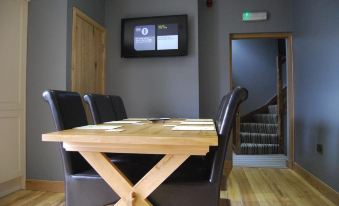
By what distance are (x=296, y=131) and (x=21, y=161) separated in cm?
351

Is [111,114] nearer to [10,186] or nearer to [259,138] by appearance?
[10,186]

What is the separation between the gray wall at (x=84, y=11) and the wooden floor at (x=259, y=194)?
1.18 m

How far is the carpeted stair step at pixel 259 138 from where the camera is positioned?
15.8 ft

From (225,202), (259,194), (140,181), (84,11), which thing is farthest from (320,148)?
(84,11)

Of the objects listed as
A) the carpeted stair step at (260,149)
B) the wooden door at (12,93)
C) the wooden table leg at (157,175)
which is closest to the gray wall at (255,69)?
the carpeted stair step at (260,149)

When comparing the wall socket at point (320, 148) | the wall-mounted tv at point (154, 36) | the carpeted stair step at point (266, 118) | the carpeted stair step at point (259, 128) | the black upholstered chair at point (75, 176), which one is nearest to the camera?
the black upholstered chair at point (75, 176)

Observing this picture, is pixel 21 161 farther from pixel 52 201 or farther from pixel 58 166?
pixel 52 201

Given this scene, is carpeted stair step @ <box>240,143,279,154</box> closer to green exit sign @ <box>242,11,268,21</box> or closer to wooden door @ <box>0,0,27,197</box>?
green exit sign @ <box>242,11,268,21</box>

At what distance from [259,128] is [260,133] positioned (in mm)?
127

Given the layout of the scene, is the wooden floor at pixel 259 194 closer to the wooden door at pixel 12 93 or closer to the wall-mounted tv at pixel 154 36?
the wooden door at pixel 12 93

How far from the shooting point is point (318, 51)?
2.74m

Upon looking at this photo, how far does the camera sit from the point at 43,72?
9.06 ft

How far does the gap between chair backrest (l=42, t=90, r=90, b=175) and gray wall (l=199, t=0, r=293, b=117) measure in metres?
2.27

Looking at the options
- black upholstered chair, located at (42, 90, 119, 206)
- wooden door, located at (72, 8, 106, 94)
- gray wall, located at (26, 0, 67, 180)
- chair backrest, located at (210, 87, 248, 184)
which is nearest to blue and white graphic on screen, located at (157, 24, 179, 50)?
wooden door, located at (72, 8, 106, 94)
